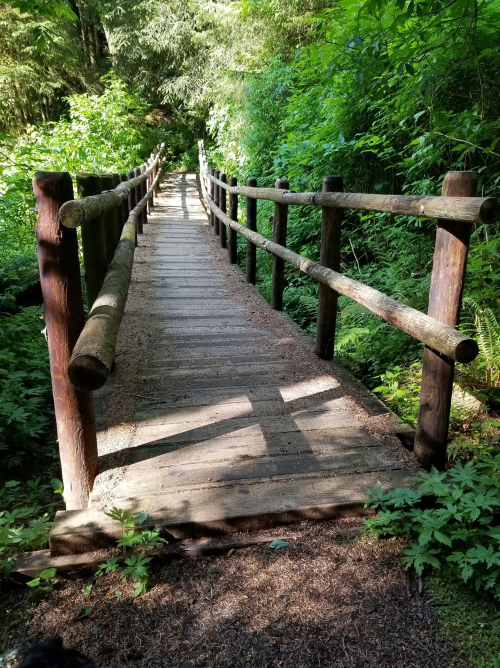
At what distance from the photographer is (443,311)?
2170 millimetres

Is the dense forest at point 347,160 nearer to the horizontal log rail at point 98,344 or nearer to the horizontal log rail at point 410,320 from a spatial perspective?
the horizontal log rail at point 410,320

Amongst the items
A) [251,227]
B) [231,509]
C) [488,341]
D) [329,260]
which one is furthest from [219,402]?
[251,227]

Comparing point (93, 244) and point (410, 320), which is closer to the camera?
point (410, 320)

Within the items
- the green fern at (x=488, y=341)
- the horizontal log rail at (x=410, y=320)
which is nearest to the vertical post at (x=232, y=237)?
the horizontal log rail at (x=410, y=320)

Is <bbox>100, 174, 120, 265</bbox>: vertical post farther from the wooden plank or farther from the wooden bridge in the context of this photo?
the wooden plank

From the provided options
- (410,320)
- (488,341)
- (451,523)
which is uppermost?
(410,320)

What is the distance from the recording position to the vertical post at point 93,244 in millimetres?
2914

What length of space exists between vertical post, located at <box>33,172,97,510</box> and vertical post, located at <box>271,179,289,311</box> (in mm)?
2943

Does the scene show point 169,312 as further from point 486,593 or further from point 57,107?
point 57,107

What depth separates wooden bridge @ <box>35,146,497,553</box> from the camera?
196cm

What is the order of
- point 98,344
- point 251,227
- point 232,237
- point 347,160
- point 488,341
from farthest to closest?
1. point 232,237
2. point 347,160
3. point 251,227
4. point 488,341
5. point 98,344

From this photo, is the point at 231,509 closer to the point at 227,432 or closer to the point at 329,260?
the point at 227,432

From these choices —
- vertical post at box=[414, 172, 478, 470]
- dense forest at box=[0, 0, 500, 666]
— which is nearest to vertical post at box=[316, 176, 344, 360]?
dense forest at box=[0, 0, 500, 666]

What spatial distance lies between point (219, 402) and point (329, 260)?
53.4 inches
